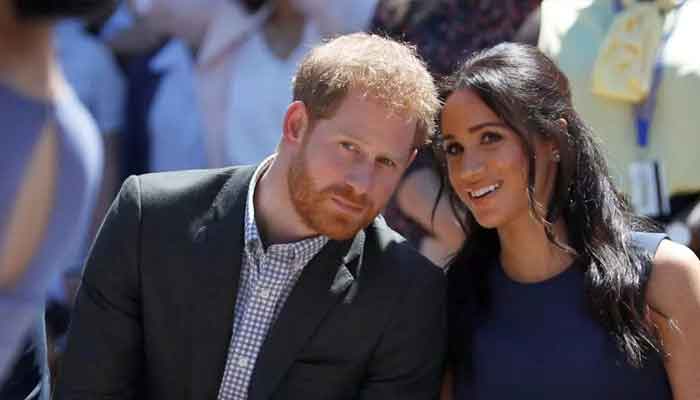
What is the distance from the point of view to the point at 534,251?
2463 millimetres

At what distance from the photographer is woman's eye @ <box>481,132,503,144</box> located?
2393 mm

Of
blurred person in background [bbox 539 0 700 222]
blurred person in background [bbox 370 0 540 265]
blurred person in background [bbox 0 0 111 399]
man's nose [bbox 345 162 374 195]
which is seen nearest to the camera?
blurred person in background [bbox 0 0 111 399]

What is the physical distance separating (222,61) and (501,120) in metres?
1.53

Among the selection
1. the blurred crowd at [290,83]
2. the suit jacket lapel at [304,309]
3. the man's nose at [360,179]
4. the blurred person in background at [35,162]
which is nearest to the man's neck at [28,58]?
the blurred person in background at [35,162]

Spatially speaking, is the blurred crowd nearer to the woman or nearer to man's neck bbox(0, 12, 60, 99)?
man's neck bbox(0, 12, 60, 99)

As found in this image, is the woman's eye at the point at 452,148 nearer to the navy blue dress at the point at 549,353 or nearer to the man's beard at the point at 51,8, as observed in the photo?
the navy blue dress at the point at 549,353

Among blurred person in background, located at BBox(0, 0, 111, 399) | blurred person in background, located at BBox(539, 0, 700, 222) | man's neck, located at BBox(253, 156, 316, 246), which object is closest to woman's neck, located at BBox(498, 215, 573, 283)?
man's neck, located at BBox(253, 156, 316, 246)

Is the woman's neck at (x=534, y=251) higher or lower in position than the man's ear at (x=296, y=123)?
lower

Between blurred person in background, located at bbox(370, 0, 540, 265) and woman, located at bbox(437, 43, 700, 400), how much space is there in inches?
23.1

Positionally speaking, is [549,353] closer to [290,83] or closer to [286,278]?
[286,278]

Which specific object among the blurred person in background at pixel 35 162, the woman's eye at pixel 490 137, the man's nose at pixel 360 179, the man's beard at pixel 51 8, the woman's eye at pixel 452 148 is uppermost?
the man's beard at pixel 51 8

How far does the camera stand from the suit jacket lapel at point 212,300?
2.33 meters

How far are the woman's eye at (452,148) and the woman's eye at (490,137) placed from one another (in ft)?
0.20

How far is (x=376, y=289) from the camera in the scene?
239cm
